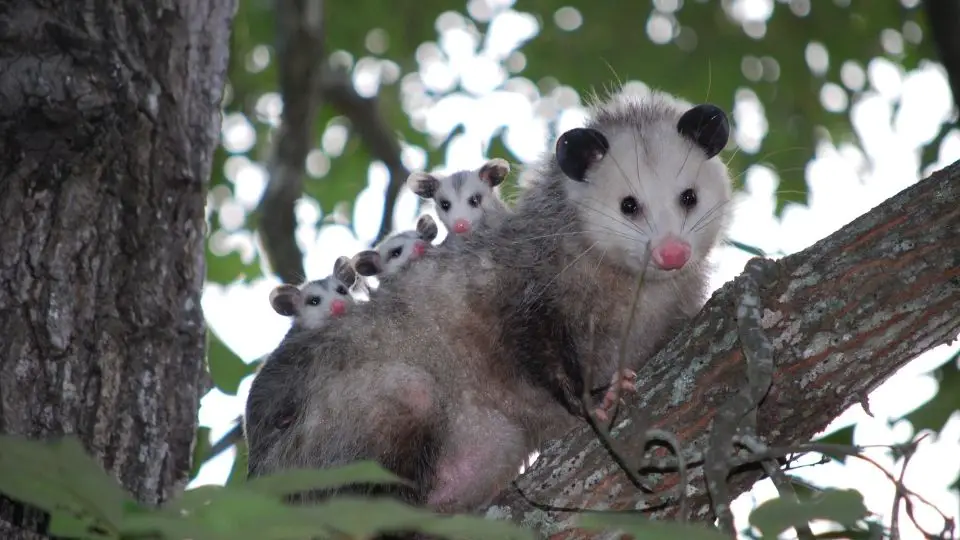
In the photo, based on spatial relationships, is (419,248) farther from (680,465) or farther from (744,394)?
(680,465)

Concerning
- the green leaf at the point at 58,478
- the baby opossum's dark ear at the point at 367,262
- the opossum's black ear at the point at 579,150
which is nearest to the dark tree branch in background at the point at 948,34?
the opossum's black ear at the point at 579,150

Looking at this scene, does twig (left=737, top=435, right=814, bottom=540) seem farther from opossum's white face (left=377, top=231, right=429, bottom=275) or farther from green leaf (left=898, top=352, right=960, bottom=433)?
opossum's white face (left=377, top=231, right=429, bottom=275)

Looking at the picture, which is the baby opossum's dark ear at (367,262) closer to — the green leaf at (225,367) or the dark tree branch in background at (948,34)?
the green leaf at (225,367)

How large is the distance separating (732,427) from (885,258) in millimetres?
486

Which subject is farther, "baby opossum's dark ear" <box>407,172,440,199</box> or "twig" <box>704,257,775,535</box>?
"baby opossum's dark ear" <box>407,172,440,199</box>

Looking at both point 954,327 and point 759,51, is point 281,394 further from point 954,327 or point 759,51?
point 759,51

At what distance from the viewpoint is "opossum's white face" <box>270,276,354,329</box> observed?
125 inches

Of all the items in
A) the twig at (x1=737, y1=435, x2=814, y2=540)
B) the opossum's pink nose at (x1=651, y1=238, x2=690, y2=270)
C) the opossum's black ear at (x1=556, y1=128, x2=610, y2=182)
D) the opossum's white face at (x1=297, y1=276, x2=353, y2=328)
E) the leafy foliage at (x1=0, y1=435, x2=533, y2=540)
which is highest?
the opossum's black ear at (x1=556, y1=128, x2=610, y2=182)

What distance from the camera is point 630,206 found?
105 inches

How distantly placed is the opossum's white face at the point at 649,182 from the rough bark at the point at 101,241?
0.97 meters

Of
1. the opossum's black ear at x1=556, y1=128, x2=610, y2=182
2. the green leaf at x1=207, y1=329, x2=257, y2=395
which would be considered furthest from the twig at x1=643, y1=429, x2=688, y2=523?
the green leaf at x1=207, y1=329, x2=257, y2=395

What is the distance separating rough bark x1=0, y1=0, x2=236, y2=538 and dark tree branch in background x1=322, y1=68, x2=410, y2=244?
1748 mm

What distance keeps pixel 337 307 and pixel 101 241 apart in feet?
3.26

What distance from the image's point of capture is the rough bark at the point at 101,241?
205cm
